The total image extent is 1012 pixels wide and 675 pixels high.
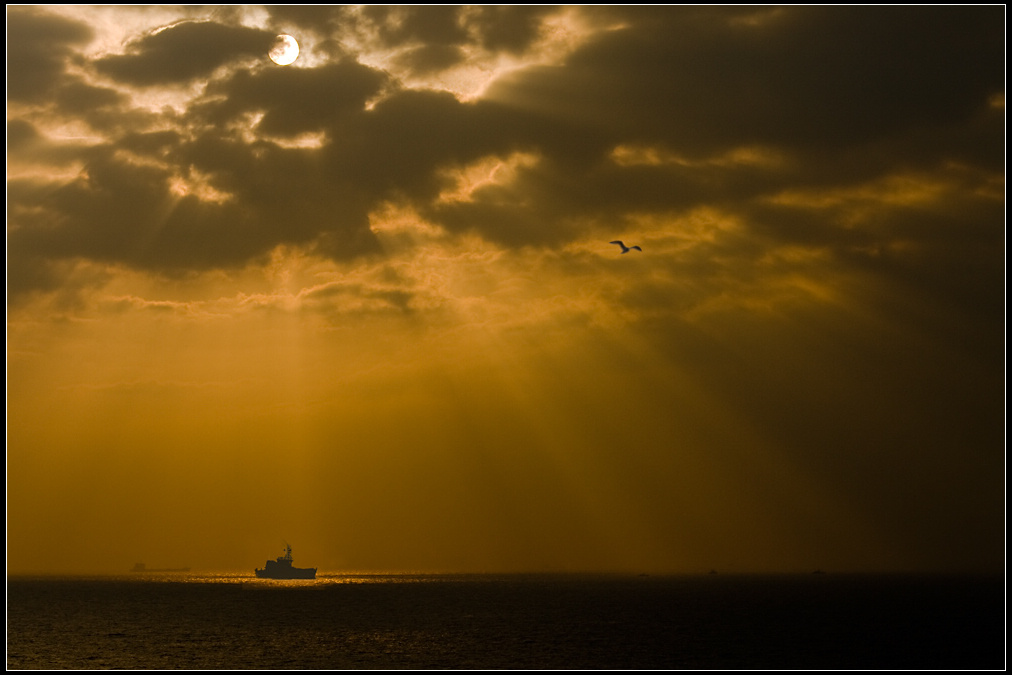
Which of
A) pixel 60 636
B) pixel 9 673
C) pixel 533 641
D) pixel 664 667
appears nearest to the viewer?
pixel 9 673

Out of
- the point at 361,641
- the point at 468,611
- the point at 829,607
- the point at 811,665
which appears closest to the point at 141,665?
the point at 361,641

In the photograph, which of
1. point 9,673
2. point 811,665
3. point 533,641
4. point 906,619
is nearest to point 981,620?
point 906,619

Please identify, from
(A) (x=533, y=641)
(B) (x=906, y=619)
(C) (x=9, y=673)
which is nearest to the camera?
(C) (x=9, y=673)

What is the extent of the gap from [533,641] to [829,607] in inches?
3332

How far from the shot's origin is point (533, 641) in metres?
90.4

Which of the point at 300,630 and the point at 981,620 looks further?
the point at 981,620

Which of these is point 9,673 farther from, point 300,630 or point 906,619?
point 906,619

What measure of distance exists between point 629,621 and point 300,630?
44010 millimetres

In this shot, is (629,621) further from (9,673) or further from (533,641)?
(9,673)

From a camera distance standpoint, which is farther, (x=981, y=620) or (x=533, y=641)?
(x=981, y=620)

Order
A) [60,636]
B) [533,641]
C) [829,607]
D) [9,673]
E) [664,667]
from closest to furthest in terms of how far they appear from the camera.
Answer: [9,673], [664,667], [533,641], [60,636], [829,607]

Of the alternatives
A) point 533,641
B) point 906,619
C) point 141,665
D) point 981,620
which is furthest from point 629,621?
point 141,665

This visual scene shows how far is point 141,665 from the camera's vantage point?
240 ft

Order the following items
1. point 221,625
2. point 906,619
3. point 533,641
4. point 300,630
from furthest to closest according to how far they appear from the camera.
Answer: point 906,619 < point 221,625 < point 300,630 < point 533,641
